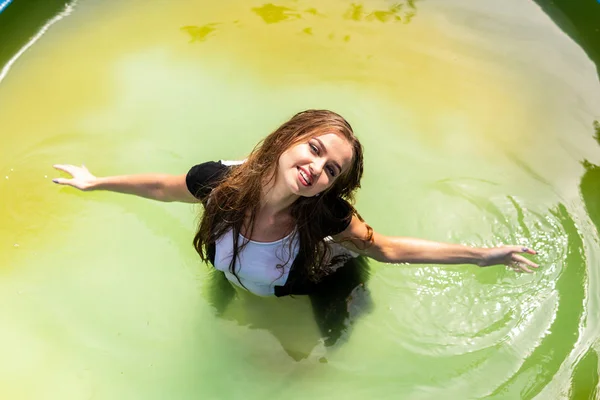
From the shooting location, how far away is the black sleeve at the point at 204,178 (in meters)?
1.44

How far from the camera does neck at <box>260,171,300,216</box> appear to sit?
132 cm

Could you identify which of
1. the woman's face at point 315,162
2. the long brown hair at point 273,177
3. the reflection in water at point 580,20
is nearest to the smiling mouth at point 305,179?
the woman's face at point 315,162

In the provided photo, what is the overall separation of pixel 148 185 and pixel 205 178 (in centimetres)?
21

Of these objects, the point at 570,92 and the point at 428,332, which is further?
the point at 570,92

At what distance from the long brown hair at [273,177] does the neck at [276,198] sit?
0.02m

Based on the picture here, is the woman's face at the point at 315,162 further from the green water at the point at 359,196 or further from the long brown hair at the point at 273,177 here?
the green water at the point at 359,196

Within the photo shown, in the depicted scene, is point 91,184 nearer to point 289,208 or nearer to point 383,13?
point 289,208

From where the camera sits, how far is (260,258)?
4.73 ft

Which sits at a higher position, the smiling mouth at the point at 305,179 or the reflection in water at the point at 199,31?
the smiling mouth at the point at 305,179

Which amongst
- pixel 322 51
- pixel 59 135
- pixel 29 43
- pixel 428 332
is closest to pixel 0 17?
pixel 29 43

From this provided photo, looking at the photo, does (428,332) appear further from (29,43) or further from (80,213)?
(29,43)

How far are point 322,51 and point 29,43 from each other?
1376 millimetres

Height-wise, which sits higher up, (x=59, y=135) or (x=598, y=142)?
(x=598, y=142)

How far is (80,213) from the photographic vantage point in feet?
6.64
